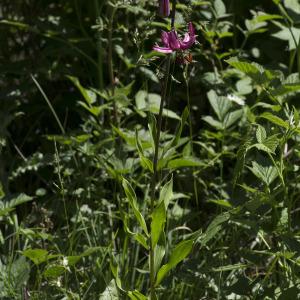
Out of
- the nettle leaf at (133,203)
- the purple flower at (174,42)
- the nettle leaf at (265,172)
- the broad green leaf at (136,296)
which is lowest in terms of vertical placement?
the broad green leaf at (136,296)

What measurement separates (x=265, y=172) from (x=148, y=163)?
1.05 feet

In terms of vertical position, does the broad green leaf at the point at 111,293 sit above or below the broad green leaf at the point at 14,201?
below

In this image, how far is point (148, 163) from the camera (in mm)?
1655

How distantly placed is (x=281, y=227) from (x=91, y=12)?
1.27m

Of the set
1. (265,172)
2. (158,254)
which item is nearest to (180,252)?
(158,254)

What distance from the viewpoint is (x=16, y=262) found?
1.94 meters

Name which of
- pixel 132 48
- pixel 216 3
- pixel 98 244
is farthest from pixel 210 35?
pixel 98 244

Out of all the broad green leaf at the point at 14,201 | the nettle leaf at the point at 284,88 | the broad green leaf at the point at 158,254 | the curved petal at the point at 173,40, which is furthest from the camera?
the broad green leaf at the point at 14,201

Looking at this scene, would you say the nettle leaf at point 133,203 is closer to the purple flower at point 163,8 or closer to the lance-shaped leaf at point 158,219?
the lance-shaped leaf at point 158,219

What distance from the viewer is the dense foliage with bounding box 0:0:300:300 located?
5.74 feet

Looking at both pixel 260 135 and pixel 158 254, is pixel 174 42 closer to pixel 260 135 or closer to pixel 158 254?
pixel 260 135

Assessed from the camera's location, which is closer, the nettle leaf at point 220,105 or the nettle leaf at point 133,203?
the nettle leaf at point 133,203

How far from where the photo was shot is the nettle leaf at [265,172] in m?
1.78

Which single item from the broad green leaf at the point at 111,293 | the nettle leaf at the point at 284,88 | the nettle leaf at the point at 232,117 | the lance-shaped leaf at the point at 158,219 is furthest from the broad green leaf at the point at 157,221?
the nettle leaf at the point at 232,117
